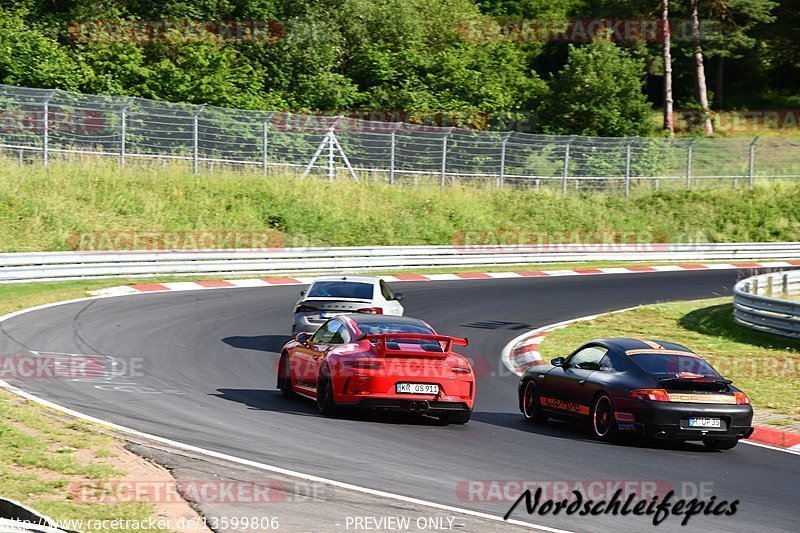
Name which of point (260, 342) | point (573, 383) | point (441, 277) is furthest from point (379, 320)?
point (441, 277)

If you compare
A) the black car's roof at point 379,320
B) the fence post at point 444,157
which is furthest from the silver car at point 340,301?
the fence post at point 444,157

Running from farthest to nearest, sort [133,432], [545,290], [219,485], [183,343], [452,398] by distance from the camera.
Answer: [545,290] < [183,343] < [452,398] < [133,432] < [219,485]

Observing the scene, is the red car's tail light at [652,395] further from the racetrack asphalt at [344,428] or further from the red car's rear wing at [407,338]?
the red car's rear wing at [407,338]

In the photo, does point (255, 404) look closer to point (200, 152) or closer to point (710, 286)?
Result: point (710, 286)

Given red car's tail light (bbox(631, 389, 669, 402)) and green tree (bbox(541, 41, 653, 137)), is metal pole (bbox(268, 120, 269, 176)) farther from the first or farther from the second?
red car's tail light (bbox(631, 389, 669, 402))

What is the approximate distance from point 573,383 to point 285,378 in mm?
3824

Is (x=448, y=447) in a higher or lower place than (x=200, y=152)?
lower

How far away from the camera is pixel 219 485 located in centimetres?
877

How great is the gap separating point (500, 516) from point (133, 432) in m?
4.32

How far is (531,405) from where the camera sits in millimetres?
13852

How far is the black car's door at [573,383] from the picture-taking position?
1284 cm

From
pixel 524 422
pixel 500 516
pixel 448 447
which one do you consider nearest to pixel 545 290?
pixel 524 422

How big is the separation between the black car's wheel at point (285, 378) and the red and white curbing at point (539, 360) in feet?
15.7

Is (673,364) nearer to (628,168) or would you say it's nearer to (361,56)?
(628,168)
